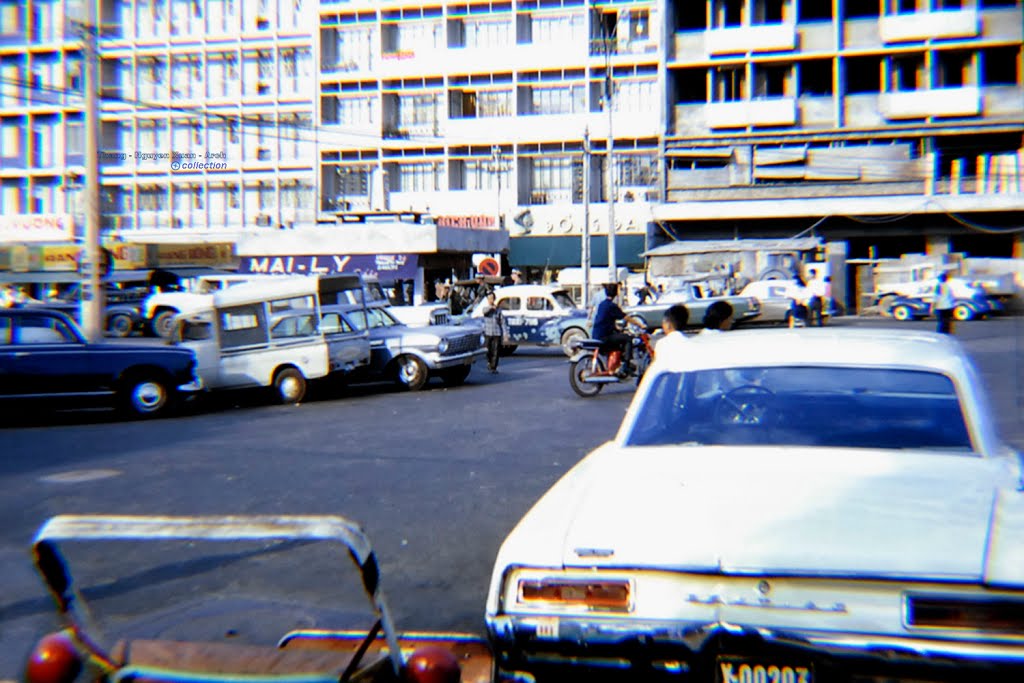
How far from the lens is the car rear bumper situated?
2.73m

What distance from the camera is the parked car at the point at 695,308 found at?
3158 centimetres

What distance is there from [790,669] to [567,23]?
4833 cm

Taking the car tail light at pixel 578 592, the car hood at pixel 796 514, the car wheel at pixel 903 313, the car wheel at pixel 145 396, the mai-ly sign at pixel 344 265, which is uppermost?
the mai-ly sign at pixel 344 265

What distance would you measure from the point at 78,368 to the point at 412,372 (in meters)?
5.49

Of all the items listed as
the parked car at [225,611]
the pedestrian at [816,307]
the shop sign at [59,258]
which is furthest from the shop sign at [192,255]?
the parked car at [225,611]

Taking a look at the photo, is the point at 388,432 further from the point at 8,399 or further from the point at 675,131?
the point at 675,131

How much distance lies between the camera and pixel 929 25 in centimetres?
4338

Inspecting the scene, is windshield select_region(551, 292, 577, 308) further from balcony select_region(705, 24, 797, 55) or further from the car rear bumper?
balcony select_region(705, 24, 797, 55)

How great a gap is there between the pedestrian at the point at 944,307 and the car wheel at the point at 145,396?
10903 millimetres

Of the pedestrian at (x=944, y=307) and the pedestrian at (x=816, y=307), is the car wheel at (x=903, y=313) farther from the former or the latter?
the pedestrian at (x=816, y=307)

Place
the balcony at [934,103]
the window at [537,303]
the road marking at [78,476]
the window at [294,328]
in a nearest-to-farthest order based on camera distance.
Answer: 1. the road marking at [78,476]
2. the window at [294,328]
3. the window at [537,303]
4. the balcony at [934,103]

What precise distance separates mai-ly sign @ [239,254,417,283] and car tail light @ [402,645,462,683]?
29.0 m

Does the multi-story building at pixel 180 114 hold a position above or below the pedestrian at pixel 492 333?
above

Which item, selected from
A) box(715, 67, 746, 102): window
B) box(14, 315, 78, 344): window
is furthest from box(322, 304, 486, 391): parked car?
box(715, 67, 746, 102): window
